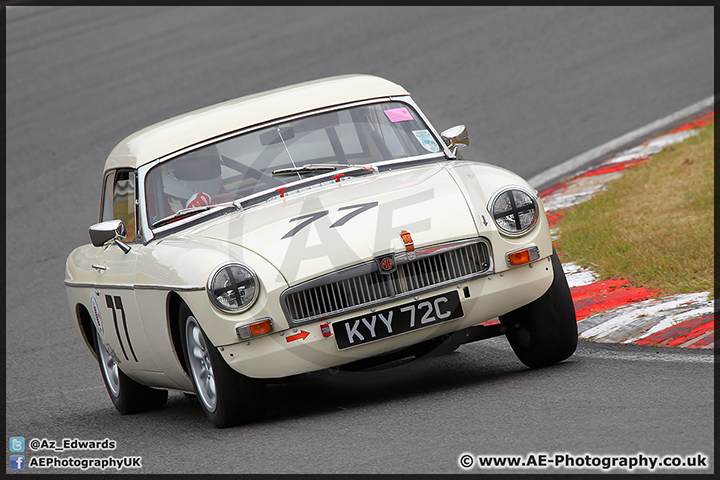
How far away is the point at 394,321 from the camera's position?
5023mm

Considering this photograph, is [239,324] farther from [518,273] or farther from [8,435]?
[8,435]

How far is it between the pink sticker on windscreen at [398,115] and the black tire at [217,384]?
197 centimetres

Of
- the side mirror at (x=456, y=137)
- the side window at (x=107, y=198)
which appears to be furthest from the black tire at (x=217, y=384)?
the side mirror at (x=456, y=137)

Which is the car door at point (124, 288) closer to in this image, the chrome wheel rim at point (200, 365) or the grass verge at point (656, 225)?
the chrome wheel rim at point (200, 365)

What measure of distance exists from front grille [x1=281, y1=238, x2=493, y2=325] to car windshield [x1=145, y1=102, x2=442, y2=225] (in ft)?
3.91

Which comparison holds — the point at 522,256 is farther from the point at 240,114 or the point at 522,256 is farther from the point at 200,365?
the point at 240,114

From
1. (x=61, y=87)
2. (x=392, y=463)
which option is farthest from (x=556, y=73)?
(x=392, y=463)

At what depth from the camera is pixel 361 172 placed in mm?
6113

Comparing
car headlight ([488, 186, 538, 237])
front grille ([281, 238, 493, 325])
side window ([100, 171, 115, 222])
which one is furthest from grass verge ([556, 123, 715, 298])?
side window ([100, 171, 115, 222])

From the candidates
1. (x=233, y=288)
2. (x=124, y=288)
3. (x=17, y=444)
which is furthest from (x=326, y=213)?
(x=17, y=444)

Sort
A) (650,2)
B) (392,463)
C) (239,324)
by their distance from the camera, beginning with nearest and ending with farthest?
(392,463) < (239,324) < (650,2)

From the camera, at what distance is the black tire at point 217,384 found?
16.8 ft

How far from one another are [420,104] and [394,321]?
10327 mm

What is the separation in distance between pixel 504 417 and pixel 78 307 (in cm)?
351
